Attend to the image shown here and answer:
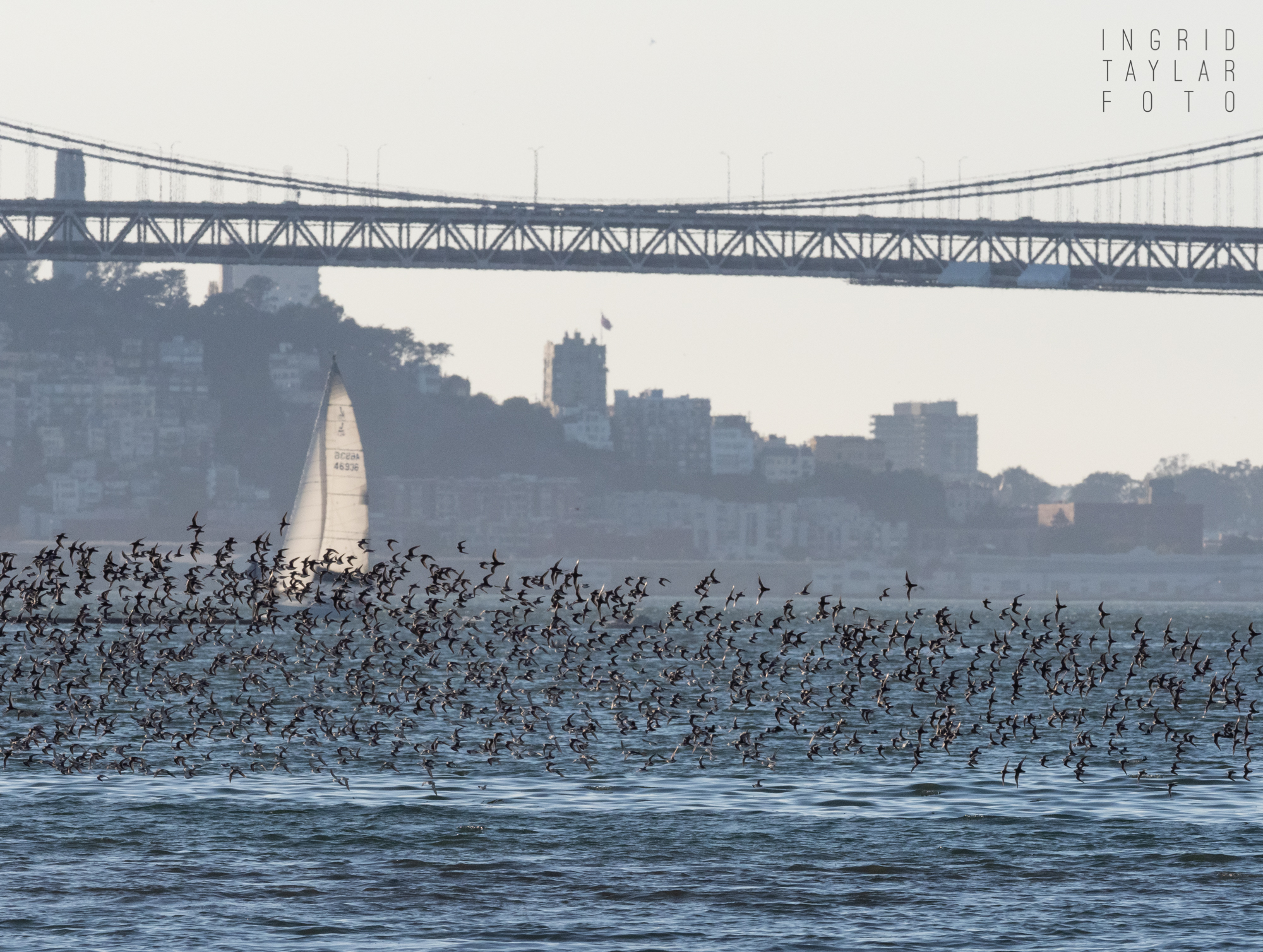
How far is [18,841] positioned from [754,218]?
104m

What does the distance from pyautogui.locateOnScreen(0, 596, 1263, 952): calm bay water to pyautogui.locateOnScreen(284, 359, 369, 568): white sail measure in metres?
53.0

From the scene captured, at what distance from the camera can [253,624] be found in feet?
127

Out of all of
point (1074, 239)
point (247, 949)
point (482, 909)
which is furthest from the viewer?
point (1074, 239)

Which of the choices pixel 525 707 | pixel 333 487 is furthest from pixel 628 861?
pixel 333 487

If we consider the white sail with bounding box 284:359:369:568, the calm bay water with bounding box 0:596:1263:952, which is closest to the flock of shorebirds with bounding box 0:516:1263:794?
the calm bay water with bounding box 0:596:1263:952

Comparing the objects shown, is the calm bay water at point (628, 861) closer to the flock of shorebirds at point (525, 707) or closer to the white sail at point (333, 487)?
the flock of shorebirds at point (525, 707)

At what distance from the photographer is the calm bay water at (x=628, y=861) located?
2439 centimetres

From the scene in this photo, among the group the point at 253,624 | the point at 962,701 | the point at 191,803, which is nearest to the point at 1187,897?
the point at 191,803

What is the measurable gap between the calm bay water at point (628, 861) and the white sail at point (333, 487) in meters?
53.0

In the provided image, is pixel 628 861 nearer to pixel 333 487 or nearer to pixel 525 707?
pixel 525 707

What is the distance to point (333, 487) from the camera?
302 ft

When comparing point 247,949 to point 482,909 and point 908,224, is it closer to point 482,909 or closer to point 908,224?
point 482,909

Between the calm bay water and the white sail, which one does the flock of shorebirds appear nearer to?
the calm bay water

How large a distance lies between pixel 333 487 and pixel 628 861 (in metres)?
64.7
